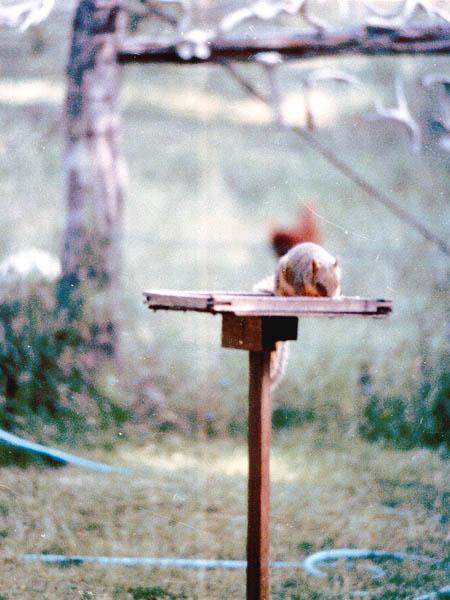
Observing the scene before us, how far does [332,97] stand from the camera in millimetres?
6871

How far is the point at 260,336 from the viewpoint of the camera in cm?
243

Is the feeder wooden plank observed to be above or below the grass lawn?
above

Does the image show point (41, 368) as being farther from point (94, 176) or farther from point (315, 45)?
point (315, 45)

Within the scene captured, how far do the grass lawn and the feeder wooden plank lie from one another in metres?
1.08

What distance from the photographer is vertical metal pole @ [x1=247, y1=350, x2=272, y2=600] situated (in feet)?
8.14

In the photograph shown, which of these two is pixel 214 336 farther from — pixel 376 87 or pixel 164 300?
pixel 164 300

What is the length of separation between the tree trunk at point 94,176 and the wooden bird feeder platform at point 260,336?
2.49 meters

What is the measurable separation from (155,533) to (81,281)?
5.07ft

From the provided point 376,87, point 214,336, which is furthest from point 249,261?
point 376,87

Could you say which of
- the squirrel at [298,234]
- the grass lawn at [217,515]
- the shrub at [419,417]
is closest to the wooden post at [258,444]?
the grass lawn at [217,515]

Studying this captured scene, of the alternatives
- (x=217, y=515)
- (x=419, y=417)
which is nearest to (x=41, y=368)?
(x=217, y=515)

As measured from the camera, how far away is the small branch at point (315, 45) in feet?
15.8

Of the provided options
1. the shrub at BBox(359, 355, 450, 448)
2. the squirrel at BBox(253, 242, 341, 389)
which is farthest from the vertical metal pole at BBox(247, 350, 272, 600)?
the shrub at BBox(359, 355, 450, 448)

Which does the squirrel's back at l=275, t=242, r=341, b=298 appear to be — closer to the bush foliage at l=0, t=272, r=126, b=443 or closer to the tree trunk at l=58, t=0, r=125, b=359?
the bush foliage at l=0, t=272, r=126, b=443
